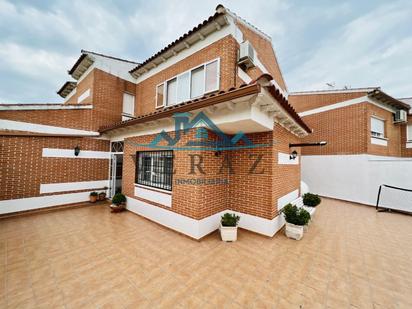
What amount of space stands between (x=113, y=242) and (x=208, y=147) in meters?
3.66

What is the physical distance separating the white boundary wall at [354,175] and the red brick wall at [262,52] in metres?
6.40

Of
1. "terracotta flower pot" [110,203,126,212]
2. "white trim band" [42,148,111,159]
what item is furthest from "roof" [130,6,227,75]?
"terracotta flower pot" [110,203,126,212]

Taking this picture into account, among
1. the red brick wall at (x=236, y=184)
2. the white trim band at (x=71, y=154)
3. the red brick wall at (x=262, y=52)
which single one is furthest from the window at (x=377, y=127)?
the white trim band at (x=71, y=154)

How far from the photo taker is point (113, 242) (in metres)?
4.17

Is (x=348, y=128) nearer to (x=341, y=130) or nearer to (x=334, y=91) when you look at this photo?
(x=341, y=130)

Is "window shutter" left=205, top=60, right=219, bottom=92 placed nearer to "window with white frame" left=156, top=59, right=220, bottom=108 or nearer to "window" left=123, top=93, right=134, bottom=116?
"window with white frame" left=156, top=59, right=220, bottom=108

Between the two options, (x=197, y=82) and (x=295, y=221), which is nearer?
(x=295, y=221)

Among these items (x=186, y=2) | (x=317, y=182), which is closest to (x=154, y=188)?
(x=186, y=2)

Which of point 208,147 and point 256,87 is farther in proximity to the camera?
point 208,147

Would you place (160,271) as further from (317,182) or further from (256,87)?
(317,182)

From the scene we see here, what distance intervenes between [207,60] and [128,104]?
5.77m

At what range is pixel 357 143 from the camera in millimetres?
9320

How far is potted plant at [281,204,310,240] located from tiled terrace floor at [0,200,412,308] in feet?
0.76

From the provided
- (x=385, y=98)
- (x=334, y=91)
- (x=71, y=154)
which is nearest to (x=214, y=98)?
(x=71, y=154)
